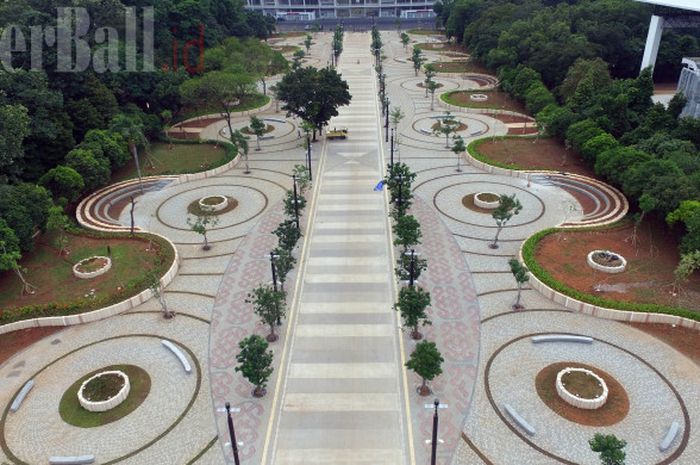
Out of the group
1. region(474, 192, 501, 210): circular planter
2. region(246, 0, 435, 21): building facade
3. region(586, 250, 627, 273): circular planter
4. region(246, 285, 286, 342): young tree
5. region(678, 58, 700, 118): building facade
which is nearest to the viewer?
region(246, 285, 286, 342): young tree

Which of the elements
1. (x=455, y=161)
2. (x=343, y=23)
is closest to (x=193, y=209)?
(x=455, y=161)

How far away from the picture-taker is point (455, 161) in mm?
56094

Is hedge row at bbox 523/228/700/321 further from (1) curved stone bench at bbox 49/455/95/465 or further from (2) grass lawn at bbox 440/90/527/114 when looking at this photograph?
(2) grass lawn at bbox 440/90/527/114

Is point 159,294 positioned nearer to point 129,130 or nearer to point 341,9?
point 129,130

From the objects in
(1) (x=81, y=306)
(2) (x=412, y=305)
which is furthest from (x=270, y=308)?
(1) (x=81, y=306)

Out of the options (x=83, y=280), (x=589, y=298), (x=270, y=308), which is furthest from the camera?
(x=83, y=280)

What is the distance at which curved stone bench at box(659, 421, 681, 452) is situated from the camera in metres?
23.3

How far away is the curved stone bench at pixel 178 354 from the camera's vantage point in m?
28.6

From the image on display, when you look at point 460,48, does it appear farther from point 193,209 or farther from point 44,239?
point 44,239

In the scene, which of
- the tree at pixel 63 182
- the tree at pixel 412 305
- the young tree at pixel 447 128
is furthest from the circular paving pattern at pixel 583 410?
the tree at pixel 63 182

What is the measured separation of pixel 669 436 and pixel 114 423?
26253 millimetres

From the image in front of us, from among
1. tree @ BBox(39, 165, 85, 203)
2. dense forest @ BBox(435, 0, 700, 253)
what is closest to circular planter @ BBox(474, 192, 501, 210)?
dense forest @ BBox(435, 0, 700, 253)

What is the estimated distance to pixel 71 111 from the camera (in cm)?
5178

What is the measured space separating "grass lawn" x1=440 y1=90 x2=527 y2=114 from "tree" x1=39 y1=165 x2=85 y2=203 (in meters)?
51.0
